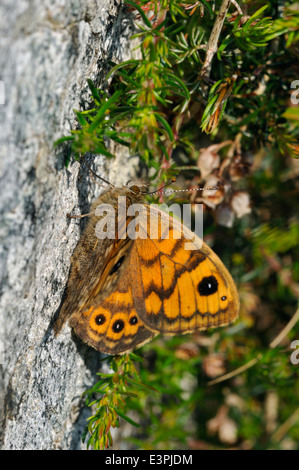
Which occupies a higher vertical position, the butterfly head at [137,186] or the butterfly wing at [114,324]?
the butterfly head at [137,186]

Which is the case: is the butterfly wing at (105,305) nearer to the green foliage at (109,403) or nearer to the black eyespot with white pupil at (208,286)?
the green foliage at (109,403)

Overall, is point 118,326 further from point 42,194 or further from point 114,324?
point 42,194

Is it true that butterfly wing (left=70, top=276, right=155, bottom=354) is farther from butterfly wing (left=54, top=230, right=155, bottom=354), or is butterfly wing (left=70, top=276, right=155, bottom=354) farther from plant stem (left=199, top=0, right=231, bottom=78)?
plant stem (left=199, top=0, right=231, bottom=78)

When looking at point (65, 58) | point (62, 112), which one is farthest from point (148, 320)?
point (65, 58)

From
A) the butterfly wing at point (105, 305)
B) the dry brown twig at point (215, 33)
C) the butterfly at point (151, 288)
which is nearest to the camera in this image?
the dry brown twig at point (215, 33)

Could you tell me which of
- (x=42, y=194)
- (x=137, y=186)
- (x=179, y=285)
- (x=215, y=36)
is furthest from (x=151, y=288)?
(x=215, y=36)

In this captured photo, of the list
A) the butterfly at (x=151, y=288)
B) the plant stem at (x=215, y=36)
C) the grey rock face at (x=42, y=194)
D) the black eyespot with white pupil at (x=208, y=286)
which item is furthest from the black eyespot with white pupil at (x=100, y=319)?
the plant stem at (x=215, y=36)
